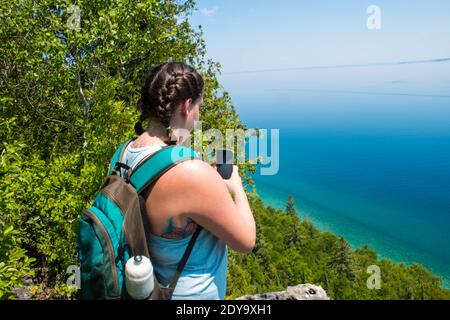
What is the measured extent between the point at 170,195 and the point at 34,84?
427 inches

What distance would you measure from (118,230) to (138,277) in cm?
25

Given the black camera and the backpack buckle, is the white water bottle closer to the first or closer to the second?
the backpack buckle

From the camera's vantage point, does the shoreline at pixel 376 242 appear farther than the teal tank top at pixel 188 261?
Yes

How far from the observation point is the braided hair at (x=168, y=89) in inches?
75.2

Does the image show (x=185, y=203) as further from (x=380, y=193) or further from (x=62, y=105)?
(x=380, y=193)

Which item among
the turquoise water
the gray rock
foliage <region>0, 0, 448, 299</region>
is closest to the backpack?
foliage <region>0, 0, 448, 299</region>

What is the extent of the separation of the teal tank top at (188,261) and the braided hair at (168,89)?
229 mm

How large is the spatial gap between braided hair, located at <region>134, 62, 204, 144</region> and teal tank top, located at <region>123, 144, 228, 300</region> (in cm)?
23

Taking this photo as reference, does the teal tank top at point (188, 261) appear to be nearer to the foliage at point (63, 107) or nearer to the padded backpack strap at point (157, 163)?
the padded backpack strap at point (157, 163)

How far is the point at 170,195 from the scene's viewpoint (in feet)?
5.33

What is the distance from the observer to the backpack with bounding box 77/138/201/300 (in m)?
1.68

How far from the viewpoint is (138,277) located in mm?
1639

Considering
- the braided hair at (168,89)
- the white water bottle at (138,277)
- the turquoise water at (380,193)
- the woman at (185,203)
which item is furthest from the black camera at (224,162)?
the turquoise water at (380,193)
